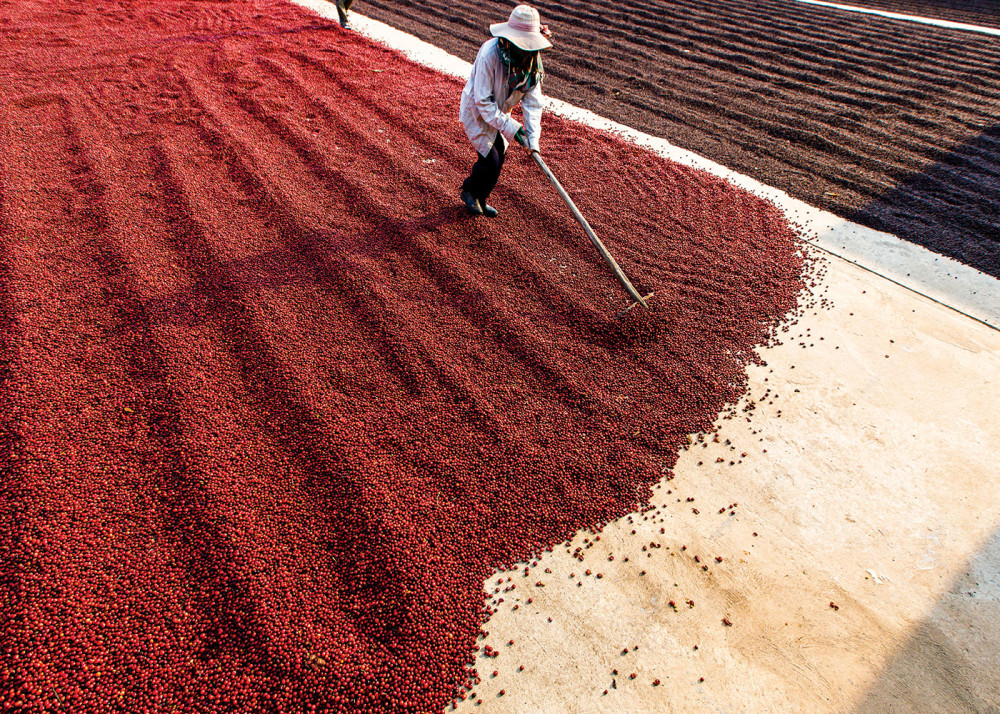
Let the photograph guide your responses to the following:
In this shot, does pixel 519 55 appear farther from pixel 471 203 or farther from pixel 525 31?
pixel 471 203

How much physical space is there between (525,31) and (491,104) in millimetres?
566

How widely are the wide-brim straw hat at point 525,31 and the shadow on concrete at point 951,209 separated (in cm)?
352

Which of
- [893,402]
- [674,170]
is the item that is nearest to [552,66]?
[674,170]

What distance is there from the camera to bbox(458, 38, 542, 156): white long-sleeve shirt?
4676mm

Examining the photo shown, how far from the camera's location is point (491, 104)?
4754 millimetres

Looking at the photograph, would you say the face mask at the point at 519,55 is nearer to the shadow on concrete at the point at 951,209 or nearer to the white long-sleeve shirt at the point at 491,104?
the white long-sleeve shirt at the point at 491,104

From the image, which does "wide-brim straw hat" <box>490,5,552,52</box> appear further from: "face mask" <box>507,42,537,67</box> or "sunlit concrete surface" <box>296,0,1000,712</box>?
"sunlit concrete surface" <box>296,0,1000,712</box>

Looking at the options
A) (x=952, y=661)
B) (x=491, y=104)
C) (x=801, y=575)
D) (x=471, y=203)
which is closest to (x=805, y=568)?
(x=801, y=575)

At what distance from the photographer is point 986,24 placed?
37.5 feet

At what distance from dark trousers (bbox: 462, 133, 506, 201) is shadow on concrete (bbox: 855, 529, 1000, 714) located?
167 inches

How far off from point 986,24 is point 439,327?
13264 millimetres

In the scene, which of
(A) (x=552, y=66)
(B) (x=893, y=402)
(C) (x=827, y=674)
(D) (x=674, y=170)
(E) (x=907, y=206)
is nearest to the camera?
(C) (x=827, y=674)

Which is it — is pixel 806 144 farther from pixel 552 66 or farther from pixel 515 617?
pixel 515 617

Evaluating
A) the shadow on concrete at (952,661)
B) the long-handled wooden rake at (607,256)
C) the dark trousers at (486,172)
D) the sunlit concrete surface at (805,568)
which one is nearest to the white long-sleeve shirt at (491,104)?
the dark trousers at (486,172)
